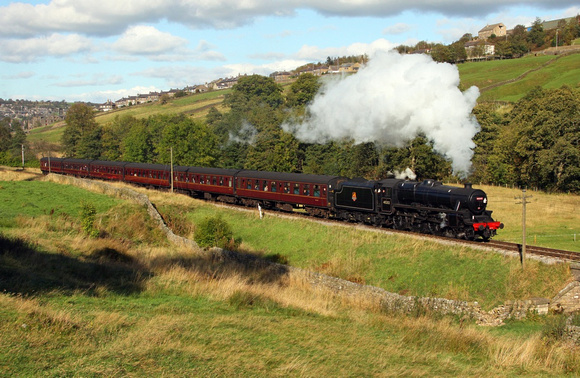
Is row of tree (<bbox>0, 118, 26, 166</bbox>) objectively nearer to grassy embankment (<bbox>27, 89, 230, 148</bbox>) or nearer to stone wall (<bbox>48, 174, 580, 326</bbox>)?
grassy embankment (<bbox>27, 89, 230, 148</bbox>)

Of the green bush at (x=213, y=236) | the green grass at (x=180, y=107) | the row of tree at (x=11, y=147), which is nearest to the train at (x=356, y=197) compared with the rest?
the green bush at (x=213, y=236)

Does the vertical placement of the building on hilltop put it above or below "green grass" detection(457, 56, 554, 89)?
above

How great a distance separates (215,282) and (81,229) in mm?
15994

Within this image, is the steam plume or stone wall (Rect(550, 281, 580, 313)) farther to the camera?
the steam plume

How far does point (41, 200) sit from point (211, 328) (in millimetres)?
31851

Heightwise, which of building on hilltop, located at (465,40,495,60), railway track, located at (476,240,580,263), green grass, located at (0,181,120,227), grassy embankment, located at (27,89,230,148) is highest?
building on hilltop, located at (465,40,495,60)

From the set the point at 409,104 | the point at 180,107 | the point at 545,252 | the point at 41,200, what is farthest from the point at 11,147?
the point at 545,252

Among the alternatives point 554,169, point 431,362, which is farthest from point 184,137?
point 431,362

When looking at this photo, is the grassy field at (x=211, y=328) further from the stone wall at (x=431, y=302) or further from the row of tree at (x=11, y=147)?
the row of tree at (x=11, y=147)

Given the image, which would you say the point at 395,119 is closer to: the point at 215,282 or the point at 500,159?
the point at 215,282

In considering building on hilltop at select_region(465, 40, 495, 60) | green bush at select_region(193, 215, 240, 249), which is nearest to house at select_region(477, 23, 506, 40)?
building on hilltop at select_region(465, 40, 495, 60)

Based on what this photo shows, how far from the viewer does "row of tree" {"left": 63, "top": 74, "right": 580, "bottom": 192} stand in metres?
50.7

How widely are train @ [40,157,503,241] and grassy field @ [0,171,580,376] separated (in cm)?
244

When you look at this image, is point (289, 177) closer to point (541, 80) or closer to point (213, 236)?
point (213, 236)
